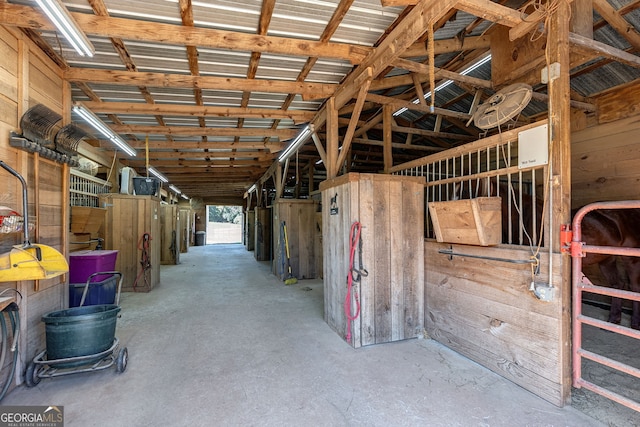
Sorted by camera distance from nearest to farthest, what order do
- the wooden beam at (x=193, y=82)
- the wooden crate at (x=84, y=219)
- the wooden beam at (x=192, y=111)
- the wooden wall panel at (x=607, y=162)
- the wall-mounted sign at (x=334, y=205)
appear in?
1. the wooden beam at (x=193, y=82)
2. the wall-mounted sign at (x=334, y=205)
3. the wooden wall panel at (x=607, y=162)
4. the wooden beam at (x=192, y=111)
5. the wooden crate at (x=84, y=219)

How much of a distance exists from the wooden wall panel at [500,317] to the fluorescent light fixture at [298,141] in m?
2.88

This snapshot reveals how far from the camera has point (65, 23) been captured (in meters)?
2.28

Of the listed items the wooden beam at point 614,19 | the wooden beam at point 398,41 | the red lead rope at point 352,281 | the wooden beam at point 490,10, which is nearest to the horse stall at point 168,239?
the wooden beam at point 398,41

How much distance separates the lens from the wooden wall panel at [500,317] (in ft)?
7.04

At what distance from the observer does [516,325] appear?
2.40 meters

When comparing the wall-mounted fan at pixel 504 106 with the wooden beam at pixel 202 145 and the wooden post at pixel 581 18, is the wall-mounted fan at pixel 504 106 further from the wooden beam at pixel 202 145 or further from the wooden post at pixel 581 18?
the wooden beam at pixel 202 145

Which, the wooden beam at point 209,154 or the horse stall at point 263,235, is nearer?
the wooden beam at point 209,154

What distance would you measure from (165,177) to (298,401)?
975 centimetres

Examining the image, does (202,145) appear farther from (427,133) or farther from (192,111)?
(427,133)

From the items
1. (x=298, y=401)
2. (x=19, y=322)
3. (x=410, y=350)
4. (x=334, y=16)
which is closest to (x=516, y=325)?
(x=410, y=350)

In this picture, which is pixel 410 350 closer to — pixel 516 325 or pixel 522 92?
pixel 516 325

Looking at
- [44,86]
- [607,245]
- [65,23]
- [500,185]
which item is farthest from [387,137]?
[44,86]

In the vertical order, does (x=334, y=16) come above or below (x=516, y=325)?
above

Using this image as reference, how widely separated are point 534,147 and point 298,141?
13.5 ft
